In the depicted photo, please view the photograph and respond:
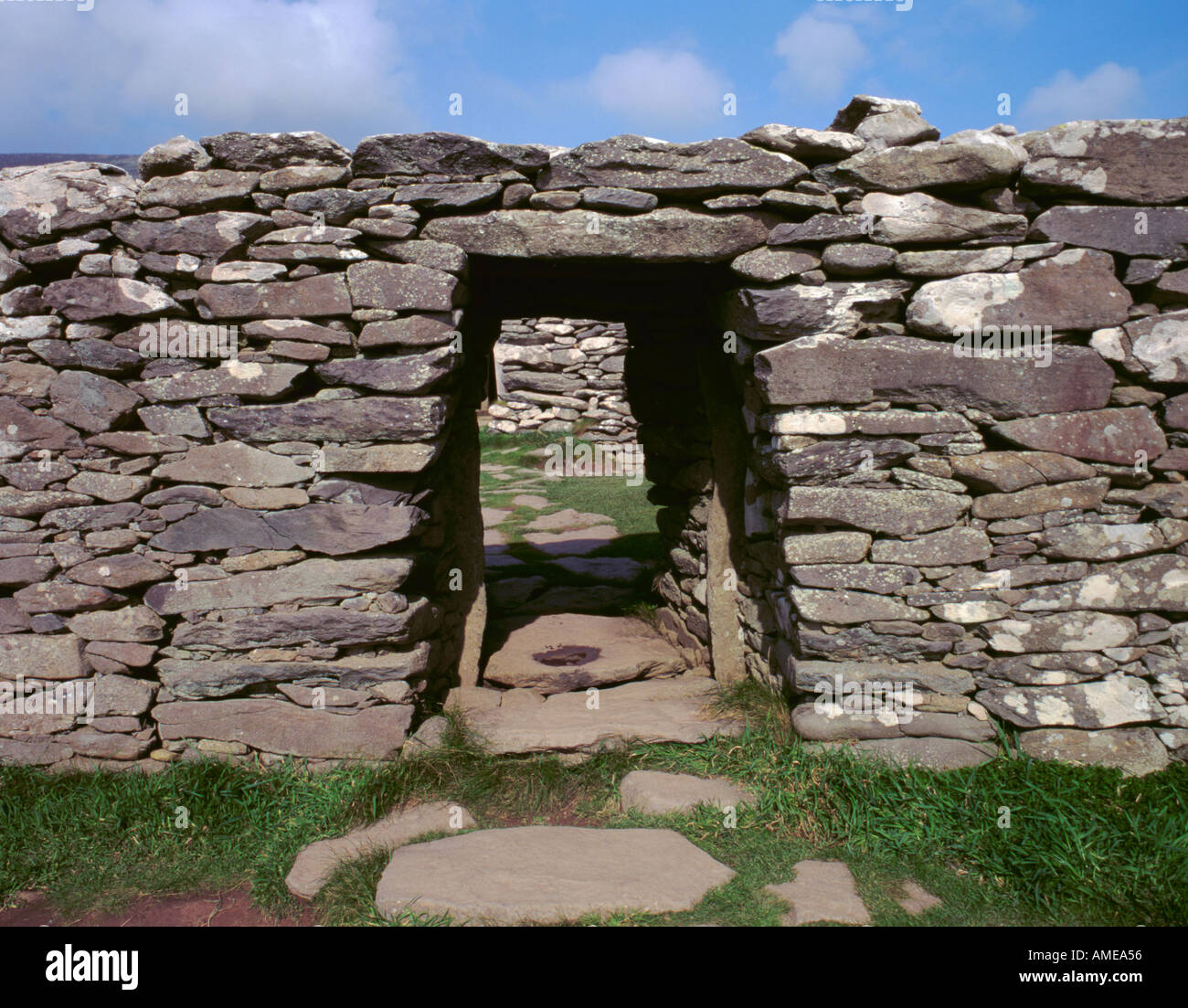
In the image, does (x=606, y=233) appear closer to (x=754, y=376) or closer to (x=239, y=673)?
(x=754, y=376)

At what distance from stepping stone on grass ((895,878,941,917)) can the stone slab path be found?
1.04m

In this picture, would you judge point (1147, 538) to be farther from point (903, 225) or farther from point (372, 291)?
point (372, 291)

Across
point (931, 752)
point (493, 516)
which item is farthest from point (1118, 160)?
point (493, 516)

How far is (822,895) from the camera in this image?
2.76 meters

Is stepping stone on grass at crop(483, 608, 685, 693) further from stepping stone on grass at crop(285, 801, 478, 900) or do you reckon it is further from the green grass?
stepping stone on grass at crop(285, 801, 478, 900)

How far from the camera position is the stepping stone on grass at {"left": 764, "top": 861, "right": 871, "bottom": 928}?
2641mm

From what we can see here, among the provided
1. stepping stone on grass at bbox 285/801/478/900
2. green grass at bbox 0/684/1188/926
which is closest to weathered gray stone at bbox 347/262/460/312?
green grass at bbox 0/684/1188/926

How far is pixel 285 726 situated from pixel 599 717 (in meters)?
1.51

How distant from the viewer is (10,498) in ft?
11.1

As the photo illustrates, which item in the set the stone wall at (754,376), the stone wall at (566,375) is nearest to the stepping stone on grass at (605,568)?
the stone wall at (754,376)

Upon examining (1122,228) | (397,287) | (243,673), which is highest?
(1122,228)

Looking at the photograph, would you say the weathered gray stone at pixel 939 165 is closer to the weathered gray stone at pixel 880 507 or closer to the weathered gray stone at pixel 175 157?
the weathered gray stone at pixel 880 507

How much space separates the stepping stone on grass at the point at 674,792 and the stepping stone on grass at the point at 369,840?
71 centimetres
